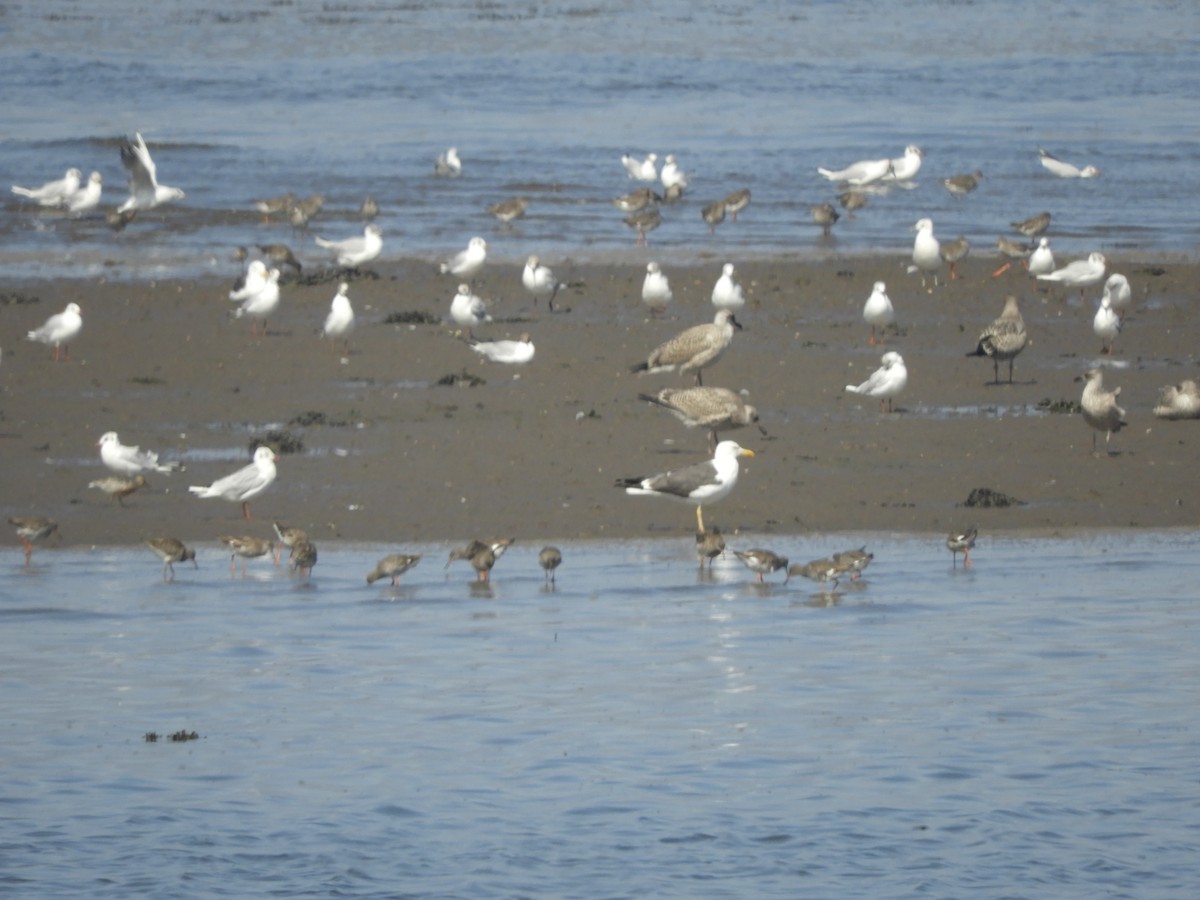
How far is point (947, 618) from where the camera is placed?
10.9 meters

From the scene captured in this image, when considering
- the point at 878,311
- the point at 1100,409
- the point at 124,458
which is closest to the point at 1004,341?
the point at 878,311

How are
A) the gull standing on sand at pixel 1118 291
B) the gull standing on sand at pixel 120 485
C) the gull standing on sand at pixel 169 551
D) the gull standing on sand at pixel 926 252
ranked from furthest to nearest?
the gull standing on sand at pixel 926 252 < the gull standing on sand at pixel 1118 291 < the gull standing on sand at pixel 120 485 < the gull standing on sand at pixel 169 551

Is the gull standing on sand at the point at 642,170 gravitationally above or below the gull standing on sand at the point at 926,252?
above

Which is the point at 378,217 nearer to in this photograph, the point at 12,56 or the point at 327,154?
the point at 327,154

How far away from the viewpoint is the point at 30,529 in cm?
1191

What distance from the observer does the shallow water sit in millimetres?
7840

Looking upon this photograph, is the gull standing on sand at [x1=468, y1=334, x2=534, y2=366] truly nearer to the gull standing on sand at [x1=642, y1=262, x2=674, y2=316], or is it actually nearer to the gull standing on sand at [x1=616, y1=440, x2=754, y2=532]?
the gull standing on sand at [x1=642, y1=262, x2=674, y2=316]

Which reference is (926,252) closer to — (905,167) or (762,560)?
(905,167)

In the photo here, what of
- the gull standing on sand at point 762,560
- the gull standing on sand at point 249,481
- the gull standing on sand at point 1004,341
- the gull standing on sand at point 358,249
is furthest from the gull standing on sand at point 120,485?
the gull standing on sand at point 358,249

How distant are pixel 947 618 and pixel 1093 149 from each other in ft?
77.9

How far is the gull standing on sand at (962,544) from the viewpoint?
11609 millimetres

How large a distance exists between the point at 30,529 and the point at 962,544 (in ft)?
17.6

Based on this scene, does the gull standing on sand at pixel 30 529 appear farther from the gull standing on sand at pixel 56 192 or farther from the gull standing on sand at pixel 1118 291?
the gull standing on sand at pixel 56 192

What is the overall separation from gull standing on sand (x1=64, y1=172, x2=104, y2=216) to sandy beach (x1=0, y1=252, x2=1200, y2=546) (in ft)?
20.3
